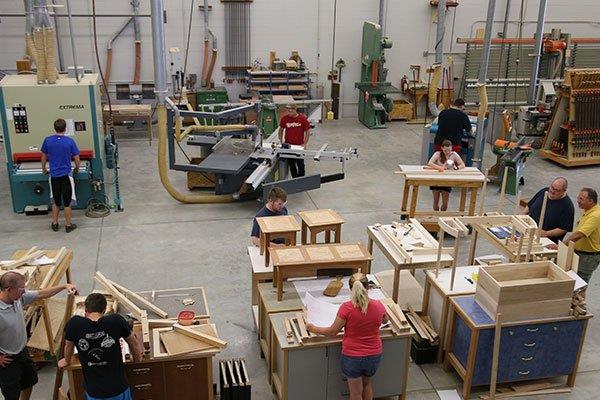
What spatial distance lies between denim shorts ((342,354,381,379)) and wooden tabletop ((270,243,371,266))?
2.90ft

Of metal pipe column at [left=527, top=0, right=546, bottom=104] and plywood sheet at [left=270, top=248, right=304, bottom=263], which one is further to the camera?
metal pipe column at [left=527, top=0, right=546, bottom=104]

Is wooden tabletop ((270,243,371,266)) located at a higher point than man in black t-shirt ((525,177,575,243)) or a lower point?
lower

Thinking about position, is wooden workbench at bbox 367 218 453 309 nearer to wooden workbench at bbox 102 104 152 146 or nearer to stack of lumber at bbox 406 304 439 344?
stack of lumber at bbox 406 304 439 344

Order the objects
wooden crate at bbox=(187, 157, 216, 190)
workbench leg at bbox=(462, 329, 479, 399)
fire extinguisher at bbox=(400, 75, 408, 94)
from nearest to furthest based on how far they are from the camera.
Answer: workbench leg at bbox=(462, 329, 479, 399) < wooden crate at bbox=(187, 157, 216, 190) < fire extinguisher at bbox=(400, 75, 408, 94)

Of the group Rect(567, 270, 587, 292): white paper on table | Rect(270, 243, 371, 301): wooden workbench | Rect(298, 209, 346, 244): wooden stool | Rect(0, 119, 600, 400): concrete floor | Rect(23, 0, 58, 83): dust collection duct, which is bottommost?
Rect(0, 119, 600, 400): concrete floor

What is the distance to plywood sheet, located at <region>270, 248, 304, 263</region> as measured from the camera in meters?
4.66

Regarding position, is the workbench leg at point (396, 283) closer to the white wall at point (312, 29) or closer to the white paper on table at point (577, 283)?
the white paper on table at point (577, 283)

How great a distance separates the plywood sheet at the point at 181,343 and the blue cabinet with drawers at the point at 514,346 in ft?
6.46

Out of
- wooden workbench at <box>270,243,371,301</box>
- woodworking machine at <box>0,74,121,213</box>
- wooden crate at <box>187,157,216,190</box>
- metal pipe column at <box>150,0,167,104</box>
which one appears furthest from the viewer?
wooden crate at <box>187,157,216,190</box>

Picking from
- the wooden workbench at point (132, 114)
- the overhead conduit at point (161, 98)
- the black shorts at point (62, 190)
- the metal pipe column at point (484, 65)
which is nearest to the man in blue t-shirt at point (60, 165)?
the black shorts at point (62, 190)

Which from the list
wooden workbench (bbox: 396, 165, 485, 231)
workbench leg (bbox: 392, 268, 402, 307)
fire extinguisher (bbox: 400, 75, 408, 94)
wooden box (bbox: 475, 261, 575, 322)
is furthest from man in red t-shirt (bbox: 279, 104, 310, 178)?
fire extinguisher (bbox: 400, 75, 408, 94)

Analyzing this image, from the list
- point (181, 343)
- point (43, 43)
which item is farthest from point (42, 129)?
point (181, 343)

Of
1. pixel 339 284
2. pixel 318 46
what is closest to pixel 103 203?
pixel 339 284

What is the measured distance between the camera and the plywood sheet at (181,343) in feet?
13.5
